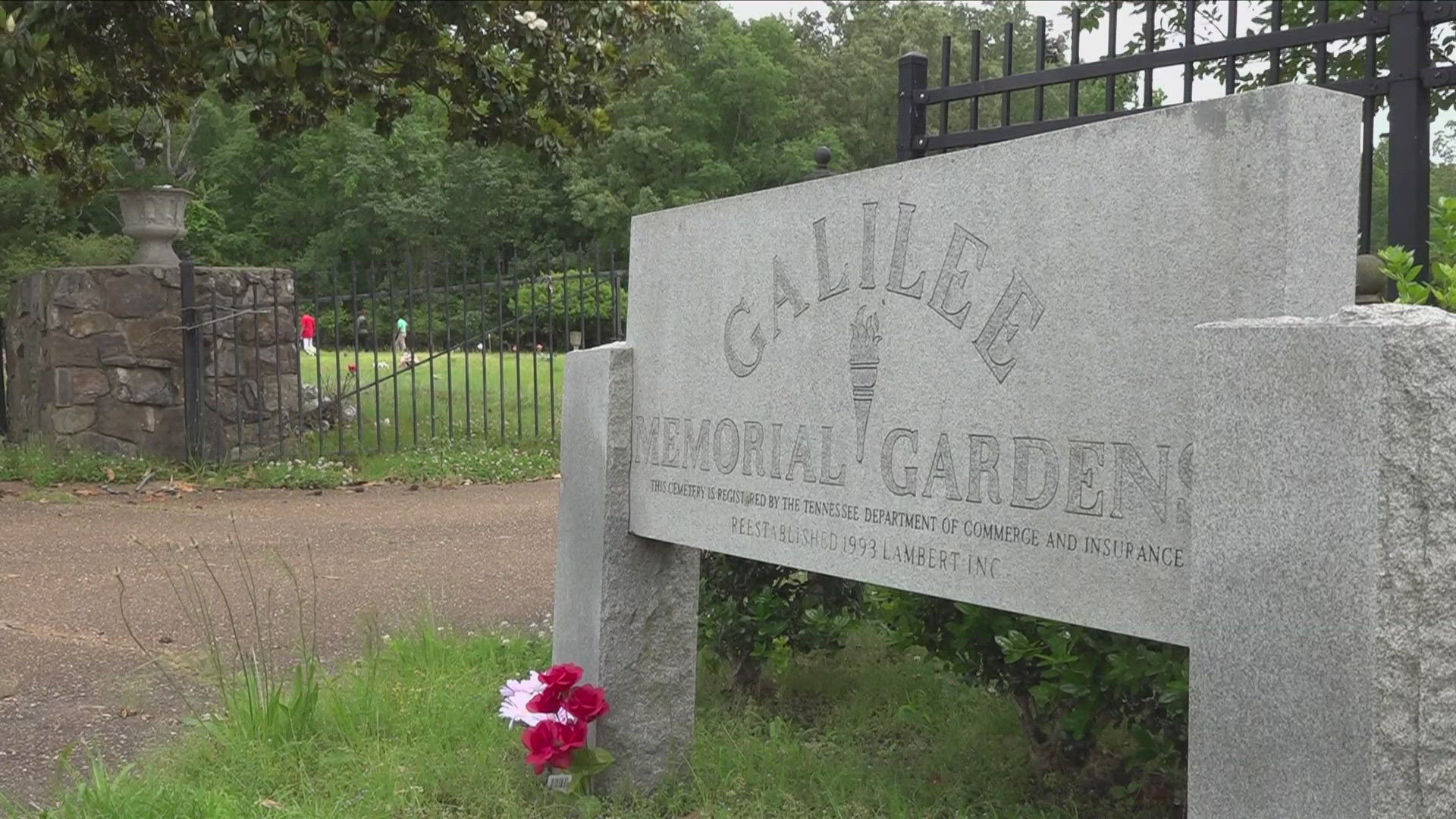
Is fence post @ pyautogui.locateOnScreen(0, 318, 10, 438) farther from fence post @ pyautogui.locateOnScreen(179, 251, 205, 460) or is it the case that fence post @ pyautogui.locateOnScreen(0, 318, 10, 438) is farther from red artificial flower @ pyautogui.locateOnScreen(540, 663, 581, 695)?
red artificial flower @ pyautogui.locateOnScreen(540, 663, 581, 695)

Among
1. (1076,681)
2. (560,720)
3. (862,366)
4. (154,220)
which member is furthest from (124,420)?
(1076,681)

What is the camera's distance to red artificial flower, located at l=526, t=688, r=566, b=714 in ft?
11.3

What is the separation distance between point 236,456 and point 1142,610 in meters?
8.86

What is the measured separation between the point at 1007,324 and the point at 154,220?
916 centimetres

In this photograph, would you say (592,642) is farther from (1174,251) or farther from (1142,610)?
(1174,251)

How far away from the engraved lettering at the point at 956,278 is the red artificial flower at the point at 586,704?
1.43 meters

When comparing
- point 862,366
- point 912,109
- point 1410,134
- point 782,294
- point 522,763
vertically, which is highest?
point 912,109

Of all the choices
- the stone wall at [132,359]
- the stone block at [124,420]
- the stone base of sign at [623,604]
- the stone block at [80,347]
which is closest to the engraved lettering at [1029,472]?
the stone base of sign at [623,604]

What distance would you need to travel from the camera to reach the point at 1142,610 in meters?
2.28

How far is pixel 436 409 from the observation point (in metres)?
12.7

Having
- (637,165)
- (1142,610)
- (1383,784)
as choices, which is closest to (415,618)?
(1142,610)

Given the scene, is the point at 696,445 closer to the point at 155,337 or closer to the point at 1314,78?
the point at 1314,78

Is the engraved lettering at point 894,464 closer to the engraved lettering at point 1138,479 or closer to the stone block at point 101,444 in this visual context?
the engraved lettering at point 1138,479

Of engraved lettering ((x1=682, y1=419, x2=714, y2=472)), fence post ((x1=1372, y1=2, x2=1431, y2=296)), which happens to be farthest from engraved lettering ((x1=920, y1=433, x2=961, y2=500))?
fence post ((x1=1372, y1=2, x2=1431, y2=296))
